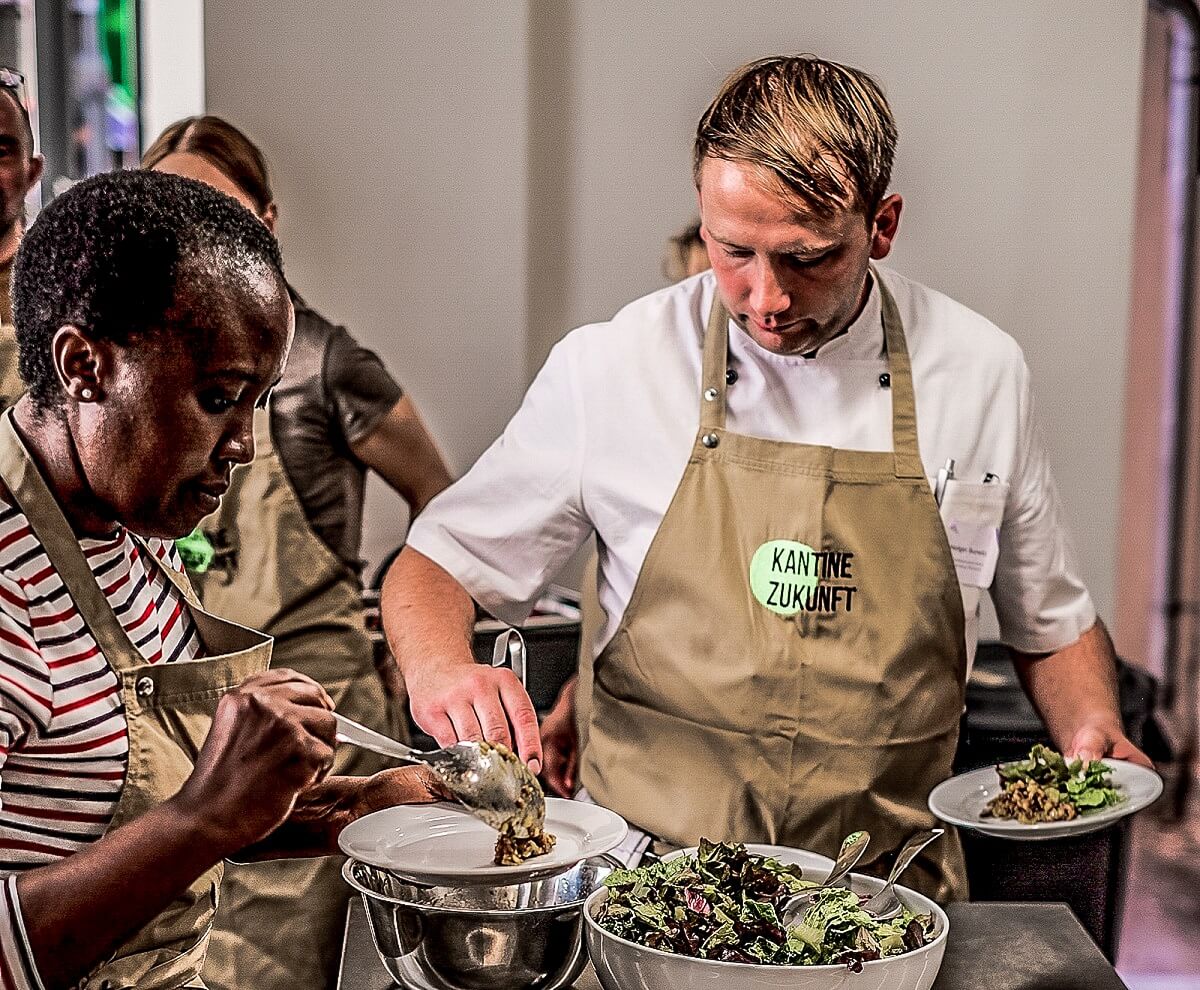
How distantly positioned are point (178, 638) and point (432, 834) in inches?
10.2

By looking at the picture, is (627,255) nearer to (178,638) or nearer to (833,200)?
(833,200)

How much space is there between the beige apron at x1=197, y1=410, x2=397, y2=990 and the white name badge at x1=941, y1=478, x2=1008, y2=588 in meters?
0.95

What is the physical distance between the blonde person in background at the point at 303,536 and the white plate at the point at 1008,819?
93 centimetres

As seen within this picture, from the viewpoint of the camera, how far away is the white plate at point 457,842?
106cm

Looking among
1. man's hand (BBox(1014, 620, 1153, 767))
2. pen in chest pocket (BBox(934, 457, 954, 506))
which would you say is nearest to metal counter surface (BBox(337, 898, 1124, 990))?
man's hand (BBox(1014, 620, 1153, 767))

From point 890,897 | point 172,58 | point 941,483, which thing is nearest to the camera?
point 890,897

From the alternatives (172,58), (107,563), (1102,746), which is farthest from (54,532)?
(172,58)

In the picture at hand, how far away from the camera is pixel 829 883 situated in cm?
117

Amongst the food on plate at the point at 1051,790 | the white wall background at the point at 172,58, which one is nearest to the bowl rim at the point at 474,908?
the food on plate at the point at 1051,790

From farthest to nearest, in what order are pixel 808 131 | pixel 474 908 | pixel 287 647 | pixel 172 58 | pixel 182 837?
1. pixel 172 58
2. pixel 287 647
3. pixel 808 131
4. pixel 474 908
5. pixel 182 837

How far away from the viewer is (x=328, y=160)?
9.00ft

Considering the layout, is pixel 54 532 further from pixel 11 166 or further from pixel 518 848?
pixel 11 166

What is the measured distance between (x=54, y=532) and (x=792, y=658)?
77 centimetres

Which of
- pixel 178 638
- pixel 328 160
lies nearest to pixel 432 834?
pixel 178 638
